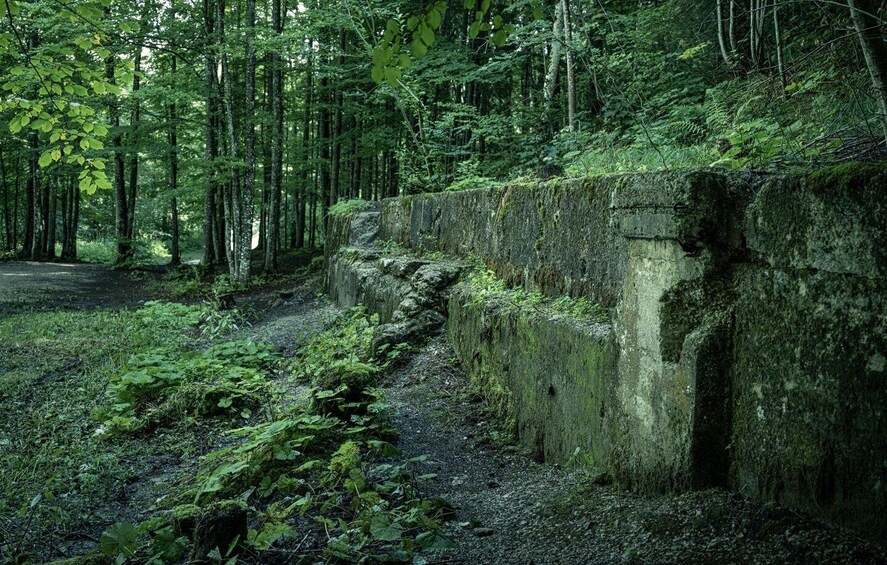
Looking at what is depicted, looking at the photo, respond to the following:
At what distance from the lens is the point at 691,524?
2.48 meters

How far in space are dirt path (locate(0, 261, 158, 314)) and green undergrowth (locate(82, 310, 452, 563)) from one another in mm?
9030

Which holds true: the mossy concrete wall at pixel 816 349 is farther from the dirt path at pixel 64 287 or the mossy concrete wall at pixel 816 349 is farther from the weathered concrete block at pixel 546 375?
the dirt path at pixel 64 287

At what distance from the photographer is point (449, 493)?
12.3ft

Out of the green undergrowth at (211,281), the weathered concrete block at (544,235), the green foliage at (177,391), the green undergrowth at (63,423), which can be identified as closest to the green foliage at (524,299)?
the weathered concrete block at (544,235)

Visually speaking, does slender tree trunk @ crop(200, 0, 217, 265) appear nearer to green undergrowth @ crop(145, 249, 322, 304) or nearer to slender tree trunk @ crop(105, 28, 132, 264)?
green undergrowth @ crop(145, 249, 322, 304)

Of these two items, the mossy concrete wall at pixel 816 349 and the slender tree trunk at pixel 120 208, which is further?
the slender tree trunk at pixel 120 208

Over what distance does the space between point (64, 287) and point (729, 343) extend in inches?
715

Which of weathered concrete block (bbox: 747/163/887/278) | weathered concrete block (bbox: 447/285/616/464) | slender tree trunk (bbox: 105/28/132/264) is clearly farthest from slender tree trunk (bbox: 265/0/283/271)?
weathered concrete block (bbox: 747/163/887/278)

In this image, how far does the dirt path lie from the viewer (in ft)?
45.7

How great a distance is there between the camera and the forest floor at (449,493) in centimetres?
237

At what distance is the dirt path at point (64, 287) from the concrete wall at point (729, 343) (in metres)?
13.0

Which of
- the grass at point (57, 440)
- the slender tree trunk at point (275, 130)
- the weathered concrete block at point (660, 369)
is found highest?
the slender tree trunk at point (275, 130)

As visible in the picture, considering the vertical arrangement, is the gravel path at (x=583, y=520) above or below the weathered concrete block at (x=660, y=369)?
below

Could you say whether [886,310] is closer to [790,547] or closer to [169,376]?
[790,547]
